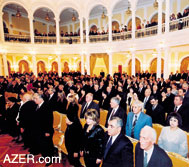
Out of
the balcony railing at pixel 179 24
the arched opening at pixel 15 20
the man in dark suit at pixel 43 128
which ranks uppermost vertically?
the arched opening at pixel 15 20

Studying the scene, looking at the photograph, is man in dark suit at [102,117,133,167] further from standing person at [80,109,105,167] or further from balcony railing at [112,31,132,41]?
balcony railing at [112,31,132,41]

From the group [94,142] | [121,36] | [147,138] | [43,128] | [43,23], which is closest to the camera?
[147,138]

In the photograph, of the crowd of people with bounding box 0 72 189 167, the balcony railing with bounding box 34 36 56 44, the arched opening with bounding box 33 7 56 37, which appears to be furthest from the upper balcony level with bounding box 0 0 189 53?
the crowd of people with bounding box 0 72 189 167

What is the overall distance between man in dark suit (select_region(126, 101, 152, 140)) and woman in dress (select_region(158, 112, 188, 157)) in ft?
1.43

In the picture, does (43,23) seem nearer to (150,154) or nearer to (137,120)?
(137,120)

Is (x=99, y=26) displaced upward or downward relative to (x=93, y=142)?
upward

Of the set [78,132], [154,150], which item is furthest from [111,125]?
[78,132]

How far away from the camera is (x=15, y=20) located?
69.2ft

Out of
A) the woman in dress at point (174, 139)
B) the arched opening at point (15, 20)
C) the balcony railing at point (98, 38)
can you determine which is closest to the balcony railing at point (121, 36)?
the balcony railing at point (98, 38)

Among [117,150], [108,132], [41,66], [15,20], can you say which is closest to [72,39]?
[41,66]

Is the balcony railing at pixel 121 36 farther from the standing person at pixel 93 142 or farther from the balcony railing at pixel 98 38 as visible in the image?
the standing person at pixel 93 142

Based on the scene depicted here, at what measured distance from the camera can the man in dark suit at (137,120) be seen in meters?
3.23

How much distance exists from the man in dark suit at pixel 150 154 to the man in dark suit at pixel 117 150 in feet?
0.52

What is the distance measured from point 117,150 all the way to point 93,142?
1.70 ft
